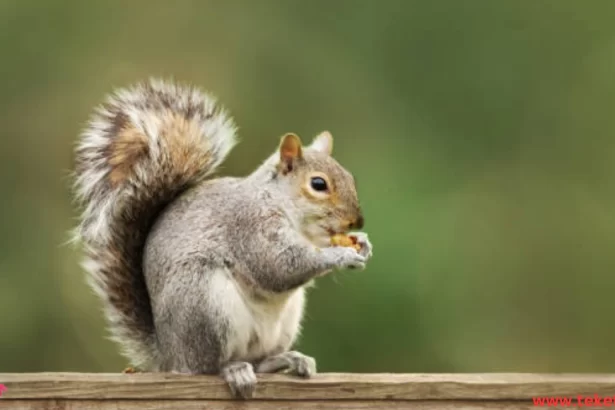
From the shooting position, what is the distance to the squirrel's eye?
242 cm

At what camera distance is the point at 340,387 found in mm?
2217

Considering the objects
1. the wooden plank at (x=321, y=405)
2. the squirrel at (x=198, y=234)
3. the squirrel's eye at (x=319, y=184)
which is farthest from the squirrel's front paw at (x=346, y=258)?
the wooden plank at (x=321, y=405)

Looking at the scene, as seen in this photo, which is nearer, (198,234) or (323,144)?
(198,234)

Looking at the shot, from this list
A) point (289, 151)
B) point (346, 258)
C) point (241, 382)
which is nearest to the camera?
point (241, 382)

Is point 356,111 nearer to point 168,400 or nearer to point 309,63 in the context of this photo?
point 309,63

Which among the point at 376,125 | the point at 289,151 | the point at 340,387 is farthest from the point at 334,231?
the point at 376,125

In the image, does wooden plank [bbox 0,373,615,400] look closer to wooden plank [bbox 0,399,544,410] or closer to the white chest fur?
wooden plank [bbox 0,399,544,410]

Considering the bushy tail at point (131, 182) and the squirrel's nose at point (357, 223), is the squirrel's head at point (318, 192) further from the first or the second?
the bushy tail at point (131, 182)

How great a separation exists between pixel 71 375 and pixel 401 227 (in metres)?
2.57

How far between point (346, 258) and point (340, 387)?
0.23m

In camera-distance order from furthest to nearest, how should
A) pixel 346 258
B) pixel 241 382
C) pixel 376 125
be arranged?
1. pixel 376 125
2. pixel 346 258
3. pixel 241 382

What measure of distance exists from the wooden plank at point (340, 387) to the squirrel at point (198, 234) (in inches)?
2.0

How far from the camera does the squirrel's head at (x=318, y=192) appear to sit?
7.88 ft

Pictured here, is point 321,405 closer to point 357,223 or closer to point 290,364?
point 290,364
